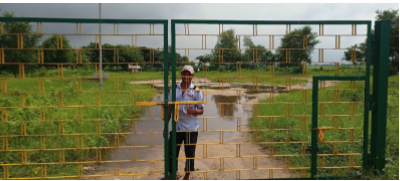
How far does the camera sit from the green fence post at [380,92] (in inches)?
135

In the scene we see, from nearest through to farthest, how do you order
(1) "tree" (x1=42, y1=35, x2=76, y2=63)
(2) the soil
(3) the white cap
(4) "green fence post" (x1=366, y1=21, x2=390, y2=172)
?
(3) the white cap, (4) "green fence post" (x1=366, y1=21, x2=390, y2=172), (1) "tree" (x1=42, y1=35, x2=76, y2=63), (2) the soil

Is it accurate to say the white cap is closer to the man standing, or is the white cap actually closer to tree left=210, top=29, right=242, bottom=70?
the man standing

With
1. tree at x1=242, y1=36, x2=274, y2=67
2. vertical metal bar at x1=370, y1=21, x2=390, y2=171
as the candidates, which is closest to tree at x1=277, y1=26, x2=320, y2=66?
tree at x1=242, y1=36, x2=274, y2=67

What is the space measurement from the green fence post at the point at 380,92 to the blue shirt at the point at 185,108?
92.7 inches

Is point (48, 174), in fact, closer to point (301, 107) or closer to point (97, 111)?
point (97, 111)

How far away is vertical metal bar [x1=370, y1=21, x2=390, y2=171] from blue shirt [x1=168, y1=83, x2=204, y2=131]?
2255mm

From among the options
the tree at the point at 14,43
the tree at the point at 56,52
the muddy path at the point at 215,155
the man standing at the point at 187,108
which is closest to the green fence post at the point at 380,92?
the muddy path at the point at 215,155

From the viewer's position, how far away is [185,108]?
3.36 metres

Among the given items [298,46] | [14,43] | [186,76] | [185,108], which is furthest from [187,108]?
[14,43]

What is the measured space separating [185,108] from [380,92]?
8.49ft

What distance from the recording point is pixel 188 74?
330 cm

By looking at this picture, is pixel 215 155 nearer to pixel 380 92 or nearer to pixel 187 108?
pixel 187 108

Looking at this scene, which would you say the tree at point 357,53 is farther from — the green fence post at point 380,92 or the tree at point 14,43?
the tree at point 14,43

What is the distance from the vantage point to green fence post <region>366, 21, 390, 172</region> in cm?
344
